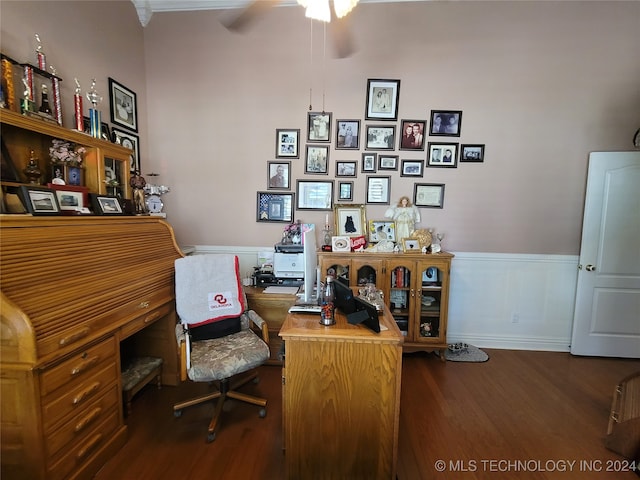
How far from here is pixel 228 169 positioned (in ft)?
9.50

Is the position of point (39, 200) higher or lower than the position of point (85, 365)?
higher

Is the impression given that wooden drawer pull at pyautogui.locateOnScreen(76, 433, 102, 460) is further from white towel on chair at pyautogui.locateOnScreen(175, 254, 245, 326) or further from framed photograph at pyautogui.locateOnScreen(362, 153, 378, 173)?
framed photograph at pyautogui.locateOnScreen(362, 153, 378, 173)

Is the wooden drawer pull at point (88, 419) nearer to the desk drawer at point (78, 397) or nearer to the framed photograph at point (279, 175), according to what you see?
the desk drawer at point (78, 397)

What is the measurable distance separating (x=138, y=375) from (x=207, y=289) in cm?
79

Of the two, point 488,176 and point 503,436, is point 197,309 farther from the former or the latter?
point 488,176

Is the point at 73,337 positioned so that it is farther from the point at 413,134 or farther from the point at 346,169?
the point at 413,134

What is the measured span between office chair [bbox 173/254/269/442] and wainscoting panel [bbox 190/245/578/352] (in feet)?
7.22

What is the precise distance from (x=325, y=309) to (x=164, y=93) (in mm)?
2987

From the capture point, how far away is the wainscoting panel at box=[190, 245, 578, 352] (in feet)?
9.18

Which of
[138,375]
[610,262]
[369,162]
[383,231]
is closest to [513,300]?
[610,262]

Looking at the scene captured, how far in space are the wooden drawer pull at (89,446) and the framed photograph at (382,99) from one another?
3249 mm

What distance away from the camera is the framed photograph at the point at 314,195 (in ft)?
9.41

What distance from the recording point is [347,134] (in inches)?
110

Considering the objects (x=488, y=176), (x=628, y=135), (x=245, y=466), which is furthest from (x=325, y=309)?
(x=628, y=135)
